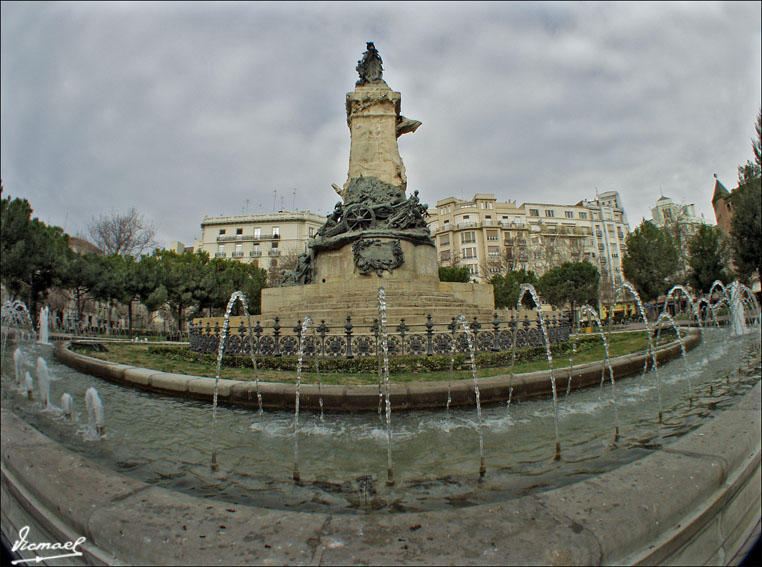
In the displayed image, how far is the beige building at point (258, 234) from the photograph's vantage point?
61125 millimetres

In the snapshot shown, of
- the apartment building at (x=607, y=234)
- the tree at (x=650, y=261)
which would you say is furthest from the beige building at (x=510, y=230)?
the tree at (x=650, y=261)

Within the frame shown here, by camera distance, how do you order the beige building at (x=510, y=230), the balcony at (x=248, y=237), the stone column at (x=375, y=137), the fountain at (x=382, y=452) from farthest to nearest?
the balcony at (x=248, y=237) → the beige building at (x=510, y=230) → the stone column at (x=375, y=137) → the fountain at (x=382, y=452)

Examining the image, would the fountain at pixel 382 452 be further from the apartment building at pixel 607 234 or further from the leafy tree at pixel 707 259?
the apartment building at pixel 607 234

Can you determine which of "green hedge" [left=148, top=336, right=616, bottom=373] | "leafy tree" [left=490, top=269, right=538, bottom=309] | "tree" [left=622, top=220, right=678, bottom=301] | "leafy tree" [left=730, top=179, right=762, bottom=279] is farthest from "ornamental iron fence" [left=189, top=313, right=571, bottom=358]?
"tree" [left=622, top=220, right=678, bottom=301]

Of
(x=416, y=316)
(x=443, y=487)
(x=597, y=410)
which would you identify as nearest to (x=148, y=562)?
(x=443, y=487)

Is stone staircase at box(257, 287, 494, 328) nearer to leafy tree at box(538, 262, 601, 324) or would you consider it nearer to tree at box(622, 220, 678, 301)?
leafy tree at box(538, 262, 601, 324)

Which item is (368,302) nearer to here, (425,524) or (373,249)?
(373,249)

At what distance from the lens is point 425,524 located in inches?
68.7

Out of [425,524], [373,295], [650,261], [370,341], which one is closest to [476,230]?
[650,261]

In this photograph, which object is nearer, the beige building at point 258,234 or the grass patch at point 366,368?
the grass patch at point 366,368

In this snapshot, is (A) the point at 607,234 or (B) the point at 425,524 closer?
(B) the point at 425,524

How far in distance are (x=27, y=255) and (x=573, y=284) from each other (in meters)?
37.7

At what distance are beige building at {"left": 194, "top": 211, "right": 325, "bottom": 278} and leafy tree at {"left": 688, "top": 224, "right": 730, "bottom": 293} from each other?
47148 millimetres

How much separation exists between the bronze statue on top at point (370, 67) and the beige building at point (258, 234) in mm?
42851
